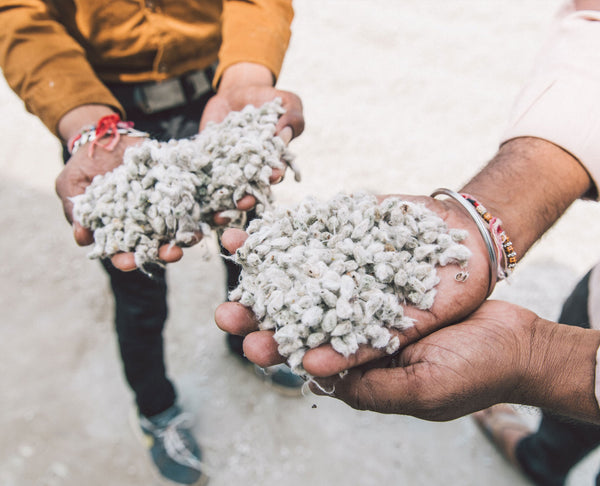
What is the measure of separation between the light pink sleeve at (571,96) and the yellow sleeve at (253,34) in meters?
0.87

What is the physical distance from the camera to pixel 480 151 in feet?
10.7

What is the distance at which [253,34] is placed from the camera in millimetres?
1629

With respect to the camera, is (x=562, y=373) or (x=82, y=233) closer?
(x=562, y=373)

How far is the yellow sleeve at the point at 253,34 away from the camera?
1616 mm

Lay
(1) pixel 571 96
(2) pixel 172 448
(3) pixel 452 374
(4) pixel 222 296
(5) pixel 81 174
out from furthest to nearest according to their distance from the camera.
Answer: (4) pixel 222 296 < (2) pixel 172 448 < (5) pixel 81 174 < (1) pixel 571 96 < (3) pixel 452 374

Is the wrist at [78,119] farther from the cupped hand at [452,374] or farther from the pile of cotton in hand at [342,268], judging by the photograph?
the cupped hand at [452,374]

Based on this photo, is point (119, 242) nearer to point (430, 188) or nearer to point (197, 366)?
point (197, 366)

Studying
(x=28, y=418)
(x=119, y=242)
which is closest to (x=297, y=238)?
(x=119, y=242)

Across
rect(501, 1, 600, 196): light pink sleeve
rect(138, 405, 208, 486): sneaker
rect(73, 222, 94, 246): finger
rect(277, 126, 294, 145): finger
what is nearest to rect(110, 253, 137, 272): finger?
rect(73, 222, 94, 246): finger

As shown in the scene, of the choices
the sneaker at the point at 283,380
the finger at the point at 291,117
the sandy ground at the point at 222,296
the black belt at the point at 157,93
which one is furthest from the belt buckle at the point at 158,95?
the sandy ground at the point at 222,296

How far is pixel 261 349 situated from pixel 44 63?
1.14m

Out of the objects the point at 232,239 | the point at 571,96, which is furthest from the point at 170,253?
the point at 571,96

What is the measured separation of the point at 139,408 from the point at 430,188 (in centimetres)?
215

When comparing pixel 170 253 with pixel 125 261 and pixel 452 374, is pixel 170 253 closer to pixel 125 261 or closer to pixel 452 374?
pixel 125 261
